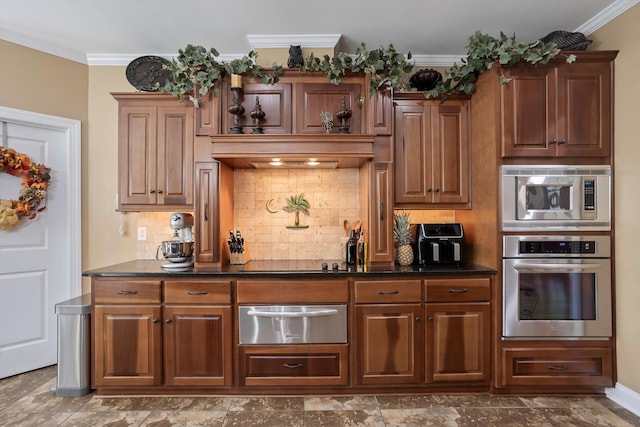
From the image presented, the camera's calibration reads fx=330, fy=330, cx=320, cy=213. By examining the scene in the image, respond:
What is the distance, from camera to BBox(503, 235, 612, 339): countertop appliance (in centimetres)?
242

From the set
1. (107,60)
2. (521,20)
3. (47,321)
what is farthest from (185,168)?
(521,20)

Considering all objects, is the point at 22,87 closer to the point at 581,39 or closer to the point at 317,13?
the point at 317,13

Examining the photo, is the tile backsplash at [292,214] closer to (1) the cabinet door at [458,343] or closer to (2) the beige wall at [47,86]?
(1) the cabinet door at [458,343]

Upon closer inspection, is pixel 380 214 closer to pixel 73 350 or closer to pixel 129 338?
pixel 129 338

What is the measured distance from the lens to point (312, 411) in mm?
2289

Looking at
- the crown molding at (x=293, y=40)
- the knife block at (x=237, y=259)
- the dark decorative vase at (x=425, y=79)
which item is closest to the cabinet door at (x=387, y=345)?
the knife block at (x=237, y=259)

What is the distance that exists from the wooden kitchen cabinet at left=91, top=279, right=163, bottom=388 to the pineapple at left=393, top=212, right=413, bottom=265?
1.93 metres

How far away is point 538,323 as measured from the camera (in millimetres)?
2439

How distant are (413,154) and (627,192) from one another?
151 cm

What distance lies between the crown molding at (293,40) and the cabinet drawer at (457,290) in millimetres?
2159

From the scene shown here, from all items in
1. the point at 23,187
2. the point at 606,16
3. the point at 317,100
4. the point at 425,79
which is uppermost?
the point at 606,16

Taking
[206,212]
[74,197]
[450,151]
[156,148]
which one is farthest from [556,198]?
[74,197]

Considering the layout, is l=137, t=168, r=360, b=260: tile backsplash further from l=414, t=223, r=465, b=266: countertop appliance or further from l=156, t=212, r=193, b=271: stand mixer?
l=414, t=223, r=465, b=266: countertop appliance

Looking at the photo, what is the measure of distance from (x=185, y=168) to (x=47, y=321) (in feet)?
6.45
